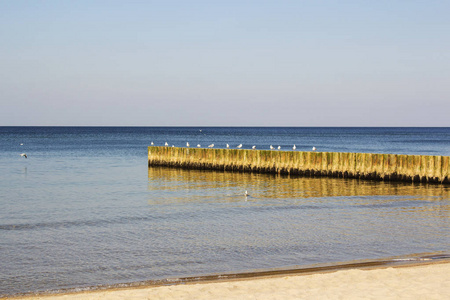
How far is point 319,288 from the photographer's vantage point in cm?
1027

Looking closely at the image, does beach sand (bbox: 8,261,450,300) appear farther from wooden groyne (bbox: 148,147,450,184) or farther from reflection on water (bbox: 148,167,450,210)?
wooden groyne (bbox: 148,147,450,184)

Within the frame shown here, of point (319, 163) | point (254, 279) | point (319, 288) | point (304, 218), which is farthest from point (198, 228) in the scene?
point (319, 163)

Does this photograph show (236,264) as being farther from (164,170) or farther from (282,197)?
(164,170)

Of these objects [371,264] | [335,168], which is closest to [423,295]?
[371,264]

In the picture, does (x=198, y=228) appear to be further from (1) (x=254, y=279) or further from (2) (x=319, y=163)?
(2) (x=319, y=163)

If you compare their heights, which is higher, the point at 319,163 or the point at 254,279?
the point at 319,163

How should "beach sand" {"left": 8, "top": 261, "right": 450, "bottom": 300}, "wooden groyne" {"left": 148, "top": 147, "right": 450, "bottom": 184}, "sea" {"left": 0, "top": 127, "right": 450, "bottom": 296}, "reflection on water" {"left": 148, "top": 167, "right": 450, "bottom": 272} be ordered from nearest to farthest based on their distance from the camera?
1. "beach sand" {"left": 8, "top": 261, "right": 450, "bottom": 300}
2. "sea" {"left": 0, "top": 127, "right": 450, "bottom": 296}
3. "reflection on water" {"left": 148, "top": 167, "right": 450, "bottom": 272}
4. "wooden groyne" {"left": 148, "top": 147, "right": 450, "bottom": 184}

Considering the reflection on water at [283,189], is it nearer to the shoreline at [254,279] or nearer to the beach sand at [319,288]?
the shoreline at [254,279]

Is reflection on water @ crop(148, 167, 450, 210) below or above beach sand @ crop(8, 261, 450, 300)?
below

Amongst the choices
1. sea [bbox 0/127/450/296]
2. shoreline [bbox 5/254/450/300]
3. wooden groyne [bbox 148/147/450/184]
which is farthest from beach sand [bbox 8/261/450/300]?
wooden groyne [bbox 148/147/450/184]

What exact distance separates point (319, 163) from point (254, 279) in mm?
22634

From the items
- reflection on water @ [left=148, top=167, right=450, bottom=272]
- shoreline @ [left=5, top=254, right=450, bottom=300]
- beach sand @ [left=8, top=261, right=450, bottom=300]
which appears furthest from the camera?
reflection on water @ [left=148, top=167, right=450, bottom=272]

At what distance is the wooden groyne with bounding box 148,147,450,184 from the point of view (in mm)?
29172

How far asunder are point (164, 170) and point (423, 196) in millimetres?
20835
